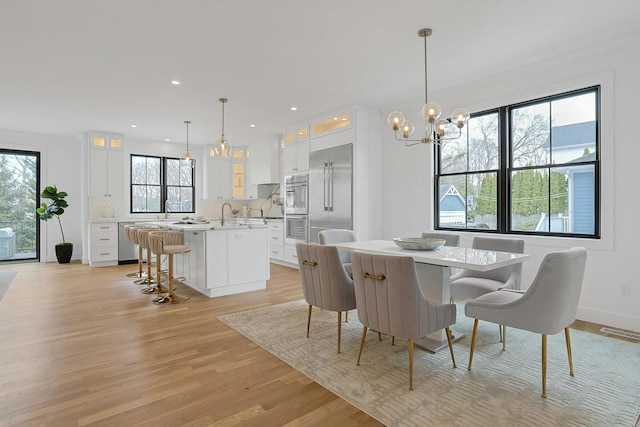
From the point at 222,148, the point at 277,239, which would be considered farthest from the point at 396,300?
the point at 277,239

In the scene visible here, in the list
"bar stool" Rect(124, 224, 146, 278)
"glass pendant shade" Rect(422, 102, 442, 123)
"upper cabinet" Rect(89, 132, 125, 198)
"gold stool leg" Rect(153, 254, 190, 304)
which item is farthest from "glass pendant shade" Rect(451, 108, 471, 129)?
"upper cabinet" Rect(89, 132, 125, 198)

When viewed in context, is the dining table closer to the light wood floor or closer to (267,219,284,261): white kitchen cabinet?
the light wood floor

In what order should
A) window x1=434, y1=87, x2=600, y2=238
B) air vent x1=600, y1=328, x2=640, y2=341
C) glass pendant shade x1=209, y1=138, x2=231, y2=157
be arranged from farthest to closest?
glass pendant shade x1=209, y1=138, x2=231, y2=157 → window x1=434, y1=87, x2=600, y2=238 → air vent x1=600, y1=328, x2=640, y2=341

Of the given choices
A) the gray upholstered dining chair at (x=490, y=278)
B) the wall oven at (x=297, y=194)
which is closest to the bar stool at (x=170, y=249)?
the wall oven at (x=297, y=194)

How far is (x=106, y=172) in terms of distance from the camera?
745 cm

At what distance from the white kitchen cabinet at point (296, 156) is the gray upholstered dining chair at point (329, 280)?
3836 mm

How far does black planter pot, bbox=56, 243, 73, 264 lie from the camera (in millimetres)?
7297

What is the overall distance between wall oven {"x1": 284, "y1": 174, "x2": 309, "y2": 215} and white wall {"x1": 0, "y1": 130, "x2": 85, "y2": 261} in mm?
4453

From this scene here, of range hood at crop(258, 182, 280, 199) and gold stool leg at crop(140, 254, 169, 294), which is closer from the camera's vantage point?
gold stool leg at crop(140, 254, 169, 294)

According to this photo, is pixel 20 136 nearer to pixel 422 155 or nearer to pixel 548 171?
pixel 422 155

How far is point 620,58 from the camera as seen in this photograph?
11.1ft

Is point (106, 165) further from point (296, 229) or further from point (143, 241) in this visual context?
point (296, 229)

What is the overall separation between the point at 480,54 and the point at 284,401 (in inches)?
148

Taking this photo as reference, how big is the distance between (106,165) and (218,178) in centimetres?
242
